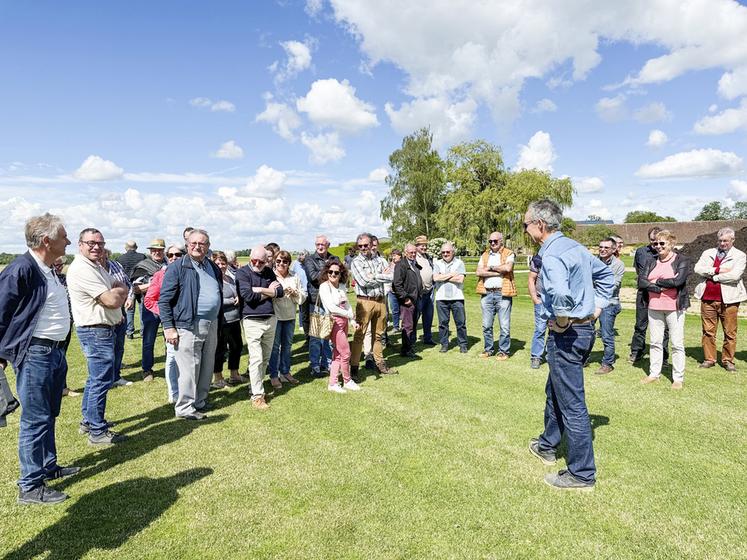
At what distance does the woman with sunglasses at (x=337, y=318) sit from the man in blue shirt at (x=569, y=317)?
3182 mm

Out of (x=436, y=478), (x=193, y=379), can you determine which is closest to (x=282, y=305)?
(x=193, y=379)

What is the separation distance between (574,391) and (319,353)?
437cm

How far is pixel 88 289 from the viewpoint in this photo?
14.1 feet

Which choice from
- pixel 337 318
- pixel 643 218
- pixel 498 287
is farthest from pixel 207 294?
pixel 643 218

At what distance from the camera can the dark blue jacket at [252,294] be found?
5.74 m

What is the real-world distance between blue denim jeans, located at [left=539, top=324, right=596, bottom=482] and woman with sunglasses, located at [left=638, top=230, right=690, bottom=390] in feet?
11.0

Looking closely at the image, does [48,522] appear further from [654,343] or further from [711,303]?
[711,303]

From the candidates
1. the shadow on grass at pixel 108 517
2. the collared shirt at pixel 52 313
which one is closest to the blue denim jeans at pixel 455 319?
the shadow on grass at pixel 108 517

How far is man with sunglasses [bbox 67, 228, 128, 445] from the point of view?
14.1ft

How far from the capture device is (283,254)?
21.4 feet

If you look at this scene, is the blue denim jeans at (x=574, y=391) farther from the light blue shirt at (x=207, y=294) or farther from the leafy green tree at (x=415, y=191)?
the leafy green tree at (x=415, y=191)

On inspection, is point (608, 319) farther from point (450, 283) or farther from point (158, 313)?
point (158, 313)

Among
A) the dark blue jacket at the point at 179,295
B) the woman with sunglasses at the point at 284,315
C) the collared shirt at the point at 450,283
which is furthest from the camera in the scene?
the collared shirt at the point at 450,283

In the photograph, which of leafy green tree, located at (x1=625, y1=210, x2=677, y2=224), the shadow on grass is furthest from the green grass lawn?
leafy green tree, located at (x1=625, y1=210, x2=677, y2=224)
